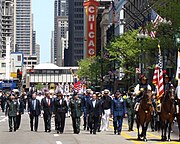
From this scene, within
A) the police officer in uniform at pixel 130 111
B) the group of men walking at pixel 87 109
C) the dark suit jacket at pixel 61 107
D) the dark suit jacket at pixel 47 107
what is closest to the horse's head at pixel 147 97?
the group of men walking at pixel 87 109

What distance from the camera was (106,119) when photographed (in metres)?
28.2

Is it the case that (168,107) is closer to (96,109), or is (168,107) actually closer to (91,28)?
(96,109)

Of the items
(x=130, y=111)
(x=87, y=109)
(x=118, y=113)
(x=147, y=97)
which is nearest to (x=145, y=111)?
(x=147, y=97)

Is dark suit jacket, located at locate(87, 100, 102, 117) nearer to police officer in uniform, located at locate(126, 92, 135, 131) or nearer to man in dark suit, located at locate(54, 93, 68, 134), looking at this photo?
man in dark suit, located at locate(54, 93, 68, 134)

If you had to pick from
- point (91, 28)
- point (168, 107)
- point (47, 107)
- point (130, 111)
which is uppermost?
point (91, 28)

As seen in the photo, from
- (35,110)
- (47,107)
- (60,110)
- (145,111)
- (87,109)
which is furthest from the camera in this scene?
(35,110)

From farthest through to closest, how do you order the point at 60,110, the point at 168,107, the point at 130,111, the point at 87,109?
the point at 130,111 < the point at 87,109 < the point at 60,110 < the point at 168,107

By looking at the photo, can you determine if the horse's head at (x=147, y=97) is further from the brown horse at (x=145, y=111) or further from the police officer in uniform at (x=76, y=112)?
the police officer in uniform at (x=76, y=112)

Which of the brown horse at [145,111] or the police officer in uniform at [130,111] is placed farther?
the police officer in uniform at [130,111]

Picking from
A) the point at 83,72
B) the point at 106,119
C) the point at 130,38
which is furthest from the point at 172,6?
the point at 83,72

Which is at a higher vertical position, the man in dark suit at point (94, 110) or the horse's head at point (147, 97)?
the horse's head at point (147, 97)

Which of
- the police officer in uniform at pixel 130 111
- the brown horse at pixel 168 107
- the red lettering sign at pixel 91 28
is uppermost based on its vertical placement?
the red lettering sign at pixel 91 28

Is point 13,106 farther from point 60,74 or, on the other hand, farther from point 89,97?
point 60,74

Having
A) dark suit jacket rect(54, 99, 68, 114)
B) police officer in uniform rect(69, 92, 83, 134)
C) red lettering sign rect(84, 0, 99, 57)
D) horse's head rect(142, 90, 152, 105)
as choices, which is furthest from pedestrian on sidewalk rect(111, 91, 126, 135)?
red lettering sign rect(84, 0, 99, 57)
